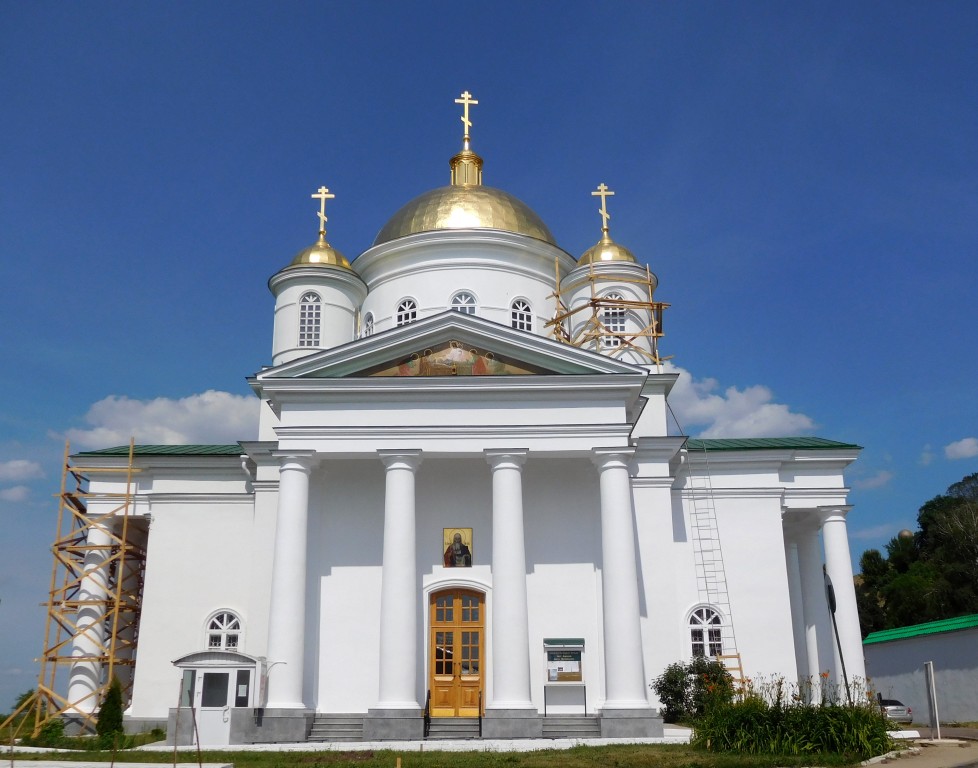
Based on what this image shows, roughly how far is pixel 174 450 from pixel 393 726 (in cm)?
1151

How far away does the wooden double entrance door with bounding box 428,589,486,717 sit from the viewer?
70.0 ft

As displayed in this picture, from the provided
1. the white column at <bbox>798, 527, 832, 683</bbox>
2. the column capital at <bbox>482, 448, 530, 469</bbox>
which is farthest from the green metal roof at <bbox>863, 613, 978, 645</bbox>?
the column capital at <bbox>482, 448, 530, 469</bbox>

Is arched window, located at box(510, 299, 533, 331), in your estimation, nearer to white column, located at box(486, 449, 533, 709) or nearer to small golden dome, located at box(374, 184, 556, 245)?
small golden dome, located at box(374, 184, 556, 245)

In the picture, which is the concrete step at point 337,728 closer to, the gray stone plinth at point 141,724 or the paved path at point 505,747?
the paved path at point 505,747

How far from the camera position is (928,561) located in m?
51.2

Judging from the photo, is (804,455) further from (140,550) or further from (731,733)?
(140,550)

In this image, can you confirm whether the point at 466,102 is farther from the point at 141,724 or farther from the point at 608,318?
the point at 141,724

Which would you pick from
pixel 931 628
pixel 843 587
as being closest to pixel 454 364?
pixel 843 587

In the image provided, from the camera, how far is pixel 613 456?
21016mm

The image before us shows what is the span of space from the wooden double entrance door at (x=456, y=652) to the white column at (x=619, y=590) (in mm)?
2971

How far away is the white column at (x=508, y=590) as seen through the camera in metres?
19.4

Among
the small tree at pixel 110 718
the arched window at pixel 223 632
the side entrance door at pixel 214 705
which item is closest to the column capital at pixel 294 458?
the side entrance door at pixel 214 705

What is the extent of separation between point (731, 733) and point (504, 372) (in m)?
9.26

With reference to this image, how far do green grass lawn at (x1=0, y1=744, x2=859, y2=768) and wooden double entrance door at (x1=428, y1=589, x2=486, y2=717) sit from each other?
429 cm
